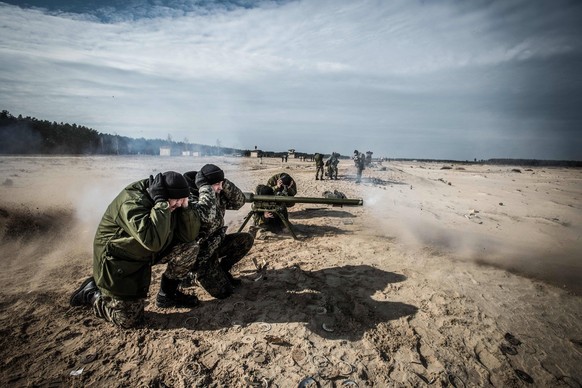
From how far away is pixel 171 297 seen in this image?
3.50 meters

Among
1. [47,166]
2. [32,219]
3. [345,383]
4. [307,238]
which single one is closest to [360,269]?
[307,238]

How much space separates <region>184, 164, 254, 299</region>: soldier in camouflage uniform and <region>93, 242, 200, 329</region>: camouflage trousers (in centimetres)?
27

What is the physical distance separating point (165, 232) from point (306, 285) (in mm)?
2230

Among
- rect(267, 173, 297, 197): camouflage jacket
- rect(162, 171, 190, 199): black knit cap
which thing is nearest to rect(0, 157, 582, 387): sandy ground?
rect(267, 173, 297, 197): camouflage jacket

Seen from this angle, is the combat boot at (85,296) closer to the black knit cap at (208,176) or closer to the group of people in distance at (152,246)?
the group of people in distance at (152,246)

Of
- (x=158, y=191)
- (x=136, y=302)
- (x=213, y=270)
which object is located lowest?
(x=136, y=302)

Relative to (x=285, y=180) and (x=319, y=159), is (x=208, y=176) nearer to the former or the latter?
(x=285, y=180)

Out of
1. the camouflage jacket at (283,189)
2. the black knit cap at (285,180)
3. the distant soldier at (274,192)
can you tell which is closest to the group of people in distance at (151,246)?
the distant soldier at (274,192)

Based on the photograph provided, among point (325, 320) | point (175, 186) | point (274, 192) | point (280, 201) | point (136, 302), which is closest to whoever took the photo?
point (175, 186)

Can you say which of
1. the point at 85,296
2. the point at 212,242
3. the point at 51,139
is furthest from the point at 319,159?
the point at 51,139

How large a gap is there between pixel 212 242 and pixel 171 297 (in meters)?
0.84

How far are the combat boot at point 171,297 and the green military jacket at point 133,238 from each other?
1.51ft

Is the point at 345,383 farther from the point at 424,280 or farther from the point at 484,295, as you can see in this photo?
the point at 484,295

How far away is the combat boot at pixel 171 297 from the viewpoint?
11.4 ft
